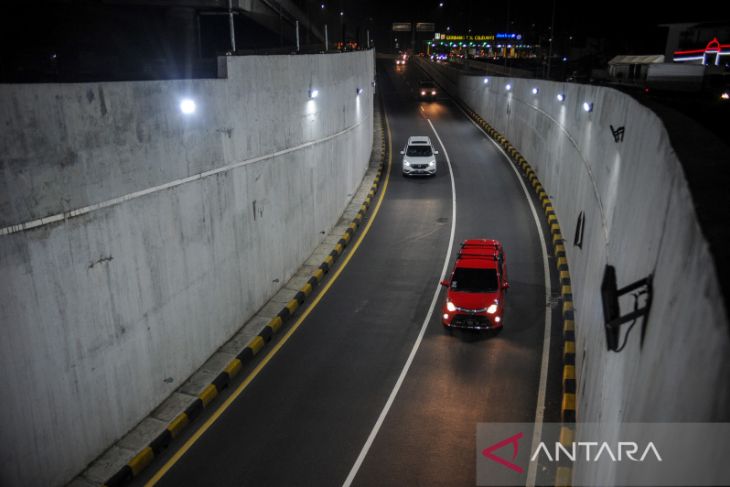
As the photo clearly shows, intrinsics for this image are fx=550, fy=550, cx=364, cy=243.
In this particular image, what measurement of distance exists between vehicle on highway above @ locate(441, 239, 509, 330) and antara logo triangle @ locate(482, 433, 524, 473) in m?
3.78

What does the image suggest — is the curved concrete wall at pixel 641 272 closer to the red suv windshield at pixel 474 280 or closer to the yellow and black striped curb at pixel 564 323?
the yellow and black striped curb at pixel 564 323

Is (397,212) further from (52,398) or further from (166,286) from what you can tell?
(52,398)

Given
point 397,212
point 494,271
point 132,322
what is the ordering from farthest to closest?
1. point 397,212
2. point 494,271
3. point 132,322

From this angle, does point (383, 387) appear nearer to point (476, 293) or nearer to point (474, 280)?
point (476, 293)

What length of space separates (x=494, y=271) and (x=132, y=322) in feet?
28.9

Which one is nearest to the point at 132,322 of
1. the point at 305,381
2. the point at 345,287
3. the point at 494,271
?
the point at 305,381

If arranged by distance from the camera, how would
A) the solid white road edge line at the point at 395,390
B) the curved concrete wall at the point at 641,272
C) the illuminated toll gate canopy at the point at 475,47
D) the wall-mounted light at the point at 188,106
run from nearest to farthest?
the curved concrete wall at the point at 641,272 < the solid white road edge line at the point at 395,390 < the wall-mounted light at the point at 188,106 < the illuminated toll gate canopy at the point at 475,47

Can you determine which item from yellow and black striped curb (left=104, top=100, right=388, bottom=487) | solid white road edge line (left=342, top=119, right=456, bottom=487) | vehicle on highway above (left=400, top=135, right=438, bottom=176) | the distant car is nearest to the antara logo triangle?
solid white road edge line (left=342, top=119, right=456, bottom=487)

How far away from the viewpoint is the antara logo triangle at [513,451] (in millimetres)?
9203

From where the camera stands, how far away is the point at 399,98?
59312 mm

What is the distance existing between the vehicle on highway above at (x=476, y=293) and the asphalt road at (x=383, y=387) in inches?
15.7

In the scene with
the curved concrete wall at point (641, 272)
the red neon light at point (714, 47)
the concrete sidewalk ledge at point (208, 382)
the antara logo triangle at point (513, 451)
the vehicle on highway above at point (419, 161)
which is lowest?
the antara logo triangle at point (513, 451)

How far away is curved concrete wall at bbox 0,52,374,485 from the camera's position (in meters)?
7.47

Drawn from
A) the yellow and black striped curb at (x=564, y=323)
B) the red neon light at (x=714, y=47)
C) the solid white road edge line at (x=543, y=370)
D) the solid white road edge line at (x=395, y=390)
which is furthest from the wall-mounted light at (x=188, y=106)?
the red neon light at (x=714, y=47)
